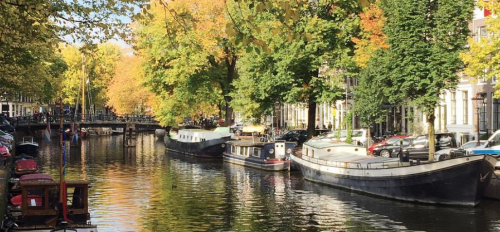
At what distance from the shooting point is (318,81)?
66688mm

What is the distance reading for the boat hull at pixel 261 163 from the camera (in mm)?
63469

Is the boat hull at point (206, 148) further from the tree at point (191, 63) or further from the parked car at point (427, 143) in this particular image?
the parked car at point (427, 143)

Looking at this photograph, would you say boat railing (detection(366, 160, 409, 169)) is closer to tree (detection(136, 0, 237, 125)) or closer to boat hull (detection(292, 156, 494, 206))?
boat hull (detection(292, 156, 494, 206))

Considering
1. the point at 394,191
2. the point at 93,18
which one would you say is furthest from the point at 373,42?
the point at 93,18

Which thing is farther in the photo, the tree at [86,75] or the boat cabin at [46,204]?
the tree at [86,75]

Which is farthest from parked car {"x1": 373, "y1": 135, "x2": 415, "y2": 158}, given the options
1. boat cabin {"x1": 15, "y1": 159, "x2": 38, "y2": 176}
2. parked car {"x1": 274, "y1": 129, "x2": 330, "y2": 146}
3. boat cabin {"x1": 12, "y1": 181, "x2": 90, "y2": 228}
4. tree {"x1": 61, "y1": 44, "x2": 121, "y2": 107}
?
tree {"x1": 61, "y1": 44, "x2": 121, "y2": 107}

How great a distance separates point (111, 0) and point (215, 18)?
6204 cm

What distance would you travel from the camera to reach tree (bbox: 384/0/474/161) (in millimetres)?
52156

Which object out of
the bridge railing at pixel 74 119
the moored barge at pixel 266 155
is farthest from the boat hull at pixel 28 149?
Result: the bridge railing at pixel 74 119

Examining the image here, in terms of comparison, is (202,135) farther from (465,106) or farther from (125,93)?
(125,93)

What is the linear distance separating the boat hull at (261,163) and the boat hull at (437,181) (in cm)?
1757

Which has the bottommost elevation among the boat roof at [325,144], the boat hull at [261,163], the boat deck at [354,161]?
the boat hull at [261,163]

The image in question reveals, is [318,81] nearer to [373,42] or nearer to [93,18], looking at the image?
[373,42]

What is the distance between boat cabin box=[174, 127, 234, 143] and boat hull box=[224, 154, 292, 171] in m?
7.86
